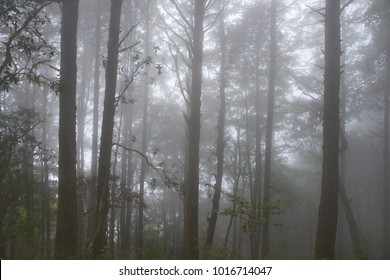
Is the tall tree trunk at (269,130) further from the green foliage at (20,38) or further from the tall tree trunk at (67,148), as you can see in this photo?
the green foliage at (20,38)

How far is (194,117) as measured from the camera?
8.88 meters

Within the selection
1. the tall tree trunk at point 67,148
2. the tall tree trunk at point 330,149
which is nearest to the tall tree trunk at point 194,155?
the tall tree trunk at point 67,148

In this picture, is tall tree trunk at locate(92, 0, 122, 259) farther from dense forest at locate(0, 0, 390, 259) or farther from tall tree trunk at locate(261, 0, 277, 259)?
tall tree trunk at locate(261, 0, 277, 259)

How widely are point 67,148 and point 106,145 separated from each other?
147 centimetres

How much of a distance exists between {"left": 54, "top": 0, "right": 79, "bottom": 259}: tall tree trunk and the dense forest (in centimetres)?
2

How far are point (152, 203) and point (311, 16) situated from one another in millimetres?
25497

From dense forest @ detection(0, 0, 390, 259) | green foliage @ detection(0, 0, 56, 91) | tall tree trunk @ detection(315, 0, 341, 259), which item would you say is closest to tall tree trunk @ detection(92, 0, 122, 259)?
dense forest @ detection(0, 0, 390, 259)

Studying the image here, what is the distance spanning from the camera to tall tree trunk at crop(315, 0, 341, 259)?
7348mm

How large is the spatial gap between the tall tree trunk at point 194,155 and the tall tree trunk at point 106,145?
6.28 feet


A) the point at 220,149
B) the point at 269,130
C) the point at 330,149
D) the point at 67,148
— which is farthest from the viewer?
the point at 269,130

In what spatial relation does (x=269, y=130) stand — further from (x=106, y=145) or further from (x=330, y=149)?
(x=106, y=145)

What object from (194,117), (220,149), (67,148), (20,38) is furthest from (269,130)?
(20,38)

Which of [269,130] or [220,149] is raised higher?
[269,130]

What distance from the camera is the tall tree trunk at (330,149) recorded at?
24.1ft
